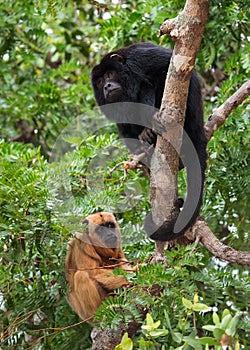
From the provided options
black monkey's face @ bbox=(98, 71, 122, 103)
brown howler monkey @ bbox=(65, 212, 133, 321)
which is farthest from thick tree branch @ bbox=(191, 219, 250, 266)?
black monkey's face @ bbox=(98, 71, 122, 103)

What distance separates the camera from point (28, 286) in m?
4.92

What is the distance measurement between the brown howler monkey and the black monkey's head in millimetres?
1055

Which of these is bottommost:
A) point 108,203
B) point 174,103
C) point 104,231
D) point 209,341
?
point 209,341

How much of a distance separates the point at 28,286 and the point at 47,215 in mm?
753

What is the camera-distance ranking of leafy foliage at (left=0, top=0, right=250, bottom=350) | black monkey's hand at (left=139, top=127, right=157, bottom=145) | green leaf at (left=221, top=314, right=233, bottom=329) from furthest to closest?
black monkey's hand at (left=139, top=127, right=157, bottom=145) < leafy foliage at (left=0, top=0, right=250, bottom=350) < green leaf at (left=221, top=314, right=233, bottom=329)

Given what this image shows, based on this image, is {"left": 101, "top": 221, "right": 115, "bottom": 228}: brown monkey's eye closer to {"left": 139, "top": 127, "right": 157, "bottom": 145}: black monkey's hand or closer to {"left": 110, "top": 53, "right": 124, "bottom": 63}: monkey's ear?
{"left": 139, "top": 127, "right": 157, "bottom": 145}: black monkey's hand

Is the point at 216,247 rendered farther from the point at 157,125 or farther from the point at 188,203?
the point at 157,125

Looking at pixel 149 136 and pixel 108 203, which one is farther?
pixel 149 136

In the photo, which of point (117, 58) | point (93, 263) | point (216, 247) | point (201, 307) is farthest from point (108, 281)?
point (201, 307)

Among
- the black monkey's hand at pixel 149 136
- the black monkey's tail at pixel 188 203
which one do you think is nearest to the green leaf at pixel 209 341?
the black monkey's tail at pixel 188 203

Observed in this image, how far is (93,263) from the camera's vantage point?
5.68 m

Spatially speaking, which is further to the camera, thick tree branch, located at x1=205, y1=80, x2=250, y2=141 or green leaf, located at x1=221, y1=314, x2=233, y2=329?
thick tree branch, located at x1=205, y1=80, x2=250, y2=141

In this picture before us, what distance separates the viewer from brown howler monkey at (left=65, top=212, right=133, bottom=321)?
17.5 ft

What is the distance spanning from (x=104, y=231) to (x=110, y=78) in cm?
136
